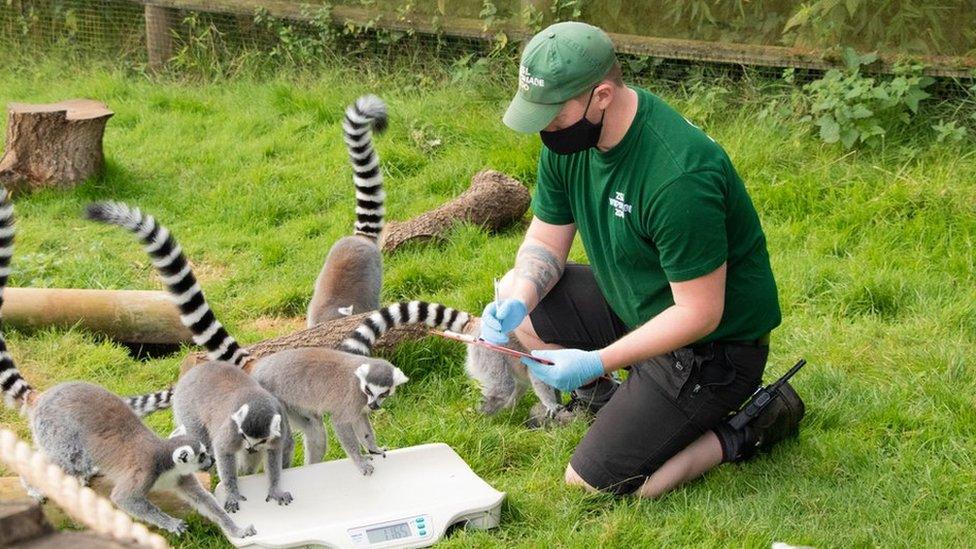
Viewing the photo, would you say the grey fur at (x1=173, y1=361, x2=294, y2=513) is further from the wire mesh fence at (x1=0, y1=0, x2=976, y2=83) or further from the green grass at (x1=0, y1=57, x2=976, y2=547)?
the wire mesh fence at (x1=0, y1=0, x2=976, y2=83)

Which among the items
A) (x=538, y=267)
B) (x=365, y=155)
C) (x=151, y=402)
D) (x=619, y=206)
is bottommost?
(x=151, y=402)

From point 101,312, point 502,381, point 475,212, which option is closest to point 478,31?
point 475,212

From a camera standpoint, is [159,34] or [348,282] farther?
[159,34]

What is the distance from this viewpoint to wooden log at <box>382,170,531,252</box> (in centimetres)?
543

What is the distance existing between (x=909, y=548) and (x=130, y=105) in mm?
6698

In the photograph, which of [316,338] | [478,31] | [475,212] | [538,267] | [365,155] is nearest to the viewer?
[538,267]

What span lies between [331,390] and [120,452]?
68cm

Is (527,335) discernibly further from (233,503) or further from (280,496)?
(233,503)

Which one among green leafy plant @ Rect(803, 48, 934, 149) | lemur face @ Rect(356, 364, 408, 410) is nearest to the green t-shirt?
lemur face @ Rect(356, 364, 408, 410)

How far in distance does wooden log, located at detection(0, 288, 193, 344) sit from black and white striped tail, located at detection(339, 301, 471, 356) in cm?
106

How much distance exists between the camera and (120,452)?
3.11m

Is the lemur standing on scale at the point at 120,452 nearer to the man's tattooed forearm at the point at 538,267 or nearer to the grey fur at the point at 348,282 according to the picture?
the man's tattooed forearm at the point at 538,267

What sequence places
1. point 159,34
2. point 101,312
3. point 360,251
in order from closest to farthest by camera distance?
point 101,312, point 360,251, point 159,34

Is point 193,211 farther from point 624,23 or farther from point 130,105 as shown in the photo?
point 624,23
